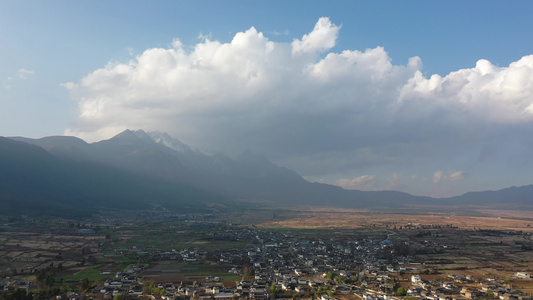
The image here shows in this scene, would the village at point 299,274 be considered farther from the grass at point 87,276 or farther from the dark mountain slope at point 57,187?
the dark mountain slope at point 57,187

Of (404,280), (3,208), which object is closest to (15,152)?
(3,208)

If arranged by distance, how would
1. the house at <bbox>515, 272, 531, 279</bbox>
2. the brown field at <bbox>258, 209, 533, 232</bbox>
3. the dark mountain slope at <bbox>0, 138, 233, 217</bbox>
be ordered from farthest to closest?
the dark mountain slope at <bbox>0, 138, 233, 217</bbox> → the brown field at <bbox>258, 209, 533, 232</bbox> → the house at <bbox>515, 272, 531, 279</bbox>

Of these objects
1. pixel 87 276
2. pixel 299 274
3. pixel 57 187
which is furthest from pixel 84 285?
pixel 57 187

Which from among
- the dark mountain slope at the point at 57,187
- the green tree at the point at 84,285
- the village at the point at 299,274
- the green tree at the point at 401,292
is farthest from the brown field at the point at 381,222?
the green tree at the point at 84,285

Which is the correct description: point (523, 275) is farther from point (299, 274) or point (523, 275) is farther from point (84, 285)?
point (84, 285)

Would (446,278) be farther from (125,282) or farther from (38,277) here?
(38,277)

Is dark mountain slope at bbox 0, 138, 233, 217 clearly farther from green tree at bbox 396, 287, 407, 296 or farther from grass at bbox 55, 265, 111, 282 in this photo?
green tree at bbox 396, 287, 407, 296

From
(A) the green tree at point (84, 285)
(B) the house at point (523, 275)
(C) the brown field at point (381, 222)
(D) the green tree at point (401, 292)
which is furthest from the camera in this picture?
(C) the brown field at point (381, 222)

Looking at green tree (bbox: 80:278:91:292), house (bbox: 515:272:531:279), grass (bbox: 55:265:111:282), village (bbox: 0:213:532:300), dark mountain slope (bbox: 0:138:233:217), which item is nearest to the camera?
village (bbox: 0:213:532:300)

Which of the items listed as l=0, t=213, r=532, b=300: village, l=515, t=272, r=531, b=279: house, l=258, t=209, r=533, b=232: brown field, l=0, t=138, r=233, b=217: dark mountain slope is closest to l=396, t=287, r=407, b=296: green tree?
l=0, t=213, r=532, b=300: village

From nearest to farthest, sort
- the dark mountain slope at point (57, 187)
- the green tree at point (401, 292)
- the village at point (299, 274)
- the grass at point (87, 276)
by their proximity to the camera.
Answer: the green tree at point (401, 292)
the village at point (299, 274)
the grass at point (87, 276)
the dark mountain slope at point (57, 187)

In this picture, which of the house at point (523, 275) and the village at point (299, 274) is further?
the house at point (523, 275)
